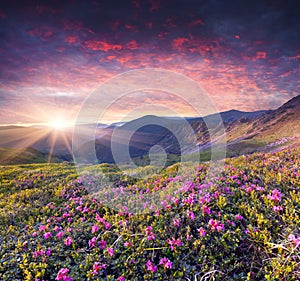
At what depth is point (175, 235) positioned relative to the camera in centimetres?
608

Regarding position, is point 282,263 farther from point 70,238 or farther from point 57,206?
point 57,206

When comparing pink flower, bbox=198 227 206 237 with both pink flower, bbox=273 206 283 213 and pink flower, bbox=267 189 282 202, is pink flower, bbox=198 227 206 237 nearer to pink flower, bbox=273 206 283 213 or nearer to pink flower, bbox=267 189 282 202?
pink flower, bbox=273 206 283 213

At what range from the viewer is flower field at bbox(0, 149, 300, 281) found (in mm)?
4891

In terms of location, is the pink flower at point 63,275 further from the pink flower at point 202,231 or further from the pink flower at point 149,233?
the pink flower at point 202,231

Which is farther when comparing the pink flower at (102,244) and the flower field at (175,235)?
the pink flower at (102,244)

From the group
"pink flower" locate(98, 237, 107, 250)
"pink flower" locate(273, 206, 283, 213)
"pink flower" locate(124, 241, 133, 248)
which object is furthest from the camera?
"pink flower" locate(273, 206, 283, 213)

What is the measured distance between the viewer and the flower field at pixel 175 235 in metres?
4.89

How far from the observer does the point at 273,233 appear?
551 cm

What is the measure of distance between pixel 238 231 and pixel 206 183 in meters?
3.38

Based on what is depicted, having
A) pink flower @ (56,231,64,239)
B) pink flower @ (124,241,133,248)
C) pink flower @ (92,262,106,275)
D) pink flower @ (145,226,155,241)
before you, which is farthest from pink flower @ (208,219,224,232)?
pink flower @ (56,231,64,239)

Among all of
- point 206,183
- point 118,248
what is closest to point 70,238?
point 118,248

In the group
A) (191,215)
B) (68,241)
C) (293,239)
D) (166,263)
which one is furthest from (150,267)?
(293,239)

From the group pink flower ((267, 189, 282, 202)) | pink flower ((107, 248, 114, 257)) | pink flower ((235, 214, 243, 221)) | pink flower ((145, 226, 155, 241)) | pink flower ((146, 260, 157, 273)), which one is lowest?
pink flower ((146, 260, 157, 273))

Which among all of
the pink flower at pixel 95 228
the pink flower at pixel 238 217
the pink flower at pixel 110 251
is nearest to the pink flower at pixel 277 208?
the pink flower at pixel 238 217
